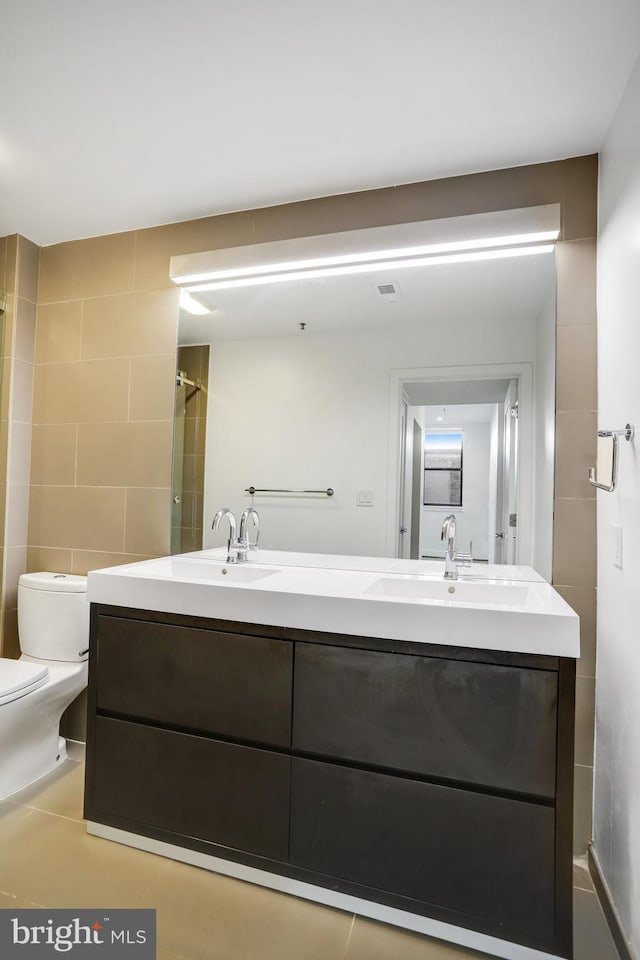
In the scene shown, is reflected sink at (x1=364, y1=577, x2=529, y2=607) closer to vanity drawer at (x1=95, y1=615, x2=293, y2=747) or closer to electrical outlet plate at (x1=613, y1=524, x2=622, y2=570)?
electrical outlet plate at (x1=613, y1=524, x2=622, y2=570)

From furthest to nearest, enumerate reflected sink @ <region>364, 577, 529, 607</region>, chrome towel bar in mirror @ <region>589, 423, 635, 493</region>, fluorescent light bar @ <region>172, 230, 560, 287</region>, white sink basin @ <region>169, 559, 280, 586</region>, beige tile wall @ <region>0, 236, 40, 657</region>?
beige tile wall @ <region>0, 236, 40, 657</region> → white sink basin @ <region>169, 559, 280, 586</region> → fluorescent light bar @ <region>172, 230, 560, 287</region> → reflected sink @ <region>364, 577, 529, 607</region> → chrome towel bar in mirror @ <region>589, 423, 635, 493</region>

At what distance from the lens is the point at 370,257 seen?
6.48ft

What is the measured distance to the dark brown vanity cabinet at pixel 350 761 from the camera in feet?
4.12

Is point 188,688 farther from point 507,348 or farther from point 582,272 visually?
point 582,272

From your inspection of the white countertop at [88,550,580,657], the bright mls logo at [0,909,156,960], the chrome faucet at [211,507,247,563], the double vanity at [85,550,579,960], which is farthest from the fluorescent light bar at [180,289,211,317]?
the bright mls logo at [0,909,156,960]

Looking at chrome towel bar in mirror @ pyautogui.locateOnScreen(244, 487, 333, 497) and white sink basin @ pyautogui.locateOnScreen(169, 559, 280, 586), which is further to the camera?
chrome towel bar in mirror @ pyautogui.locateOnScreen(244, 487, 333, 497)

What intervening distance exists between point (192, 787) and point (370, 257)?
195 centimetres

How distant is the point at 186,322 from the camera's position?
7.38 ft

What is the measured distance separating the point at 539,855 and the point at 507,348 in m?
1.55

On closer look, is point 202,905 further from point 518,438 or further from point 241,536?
point 518,438

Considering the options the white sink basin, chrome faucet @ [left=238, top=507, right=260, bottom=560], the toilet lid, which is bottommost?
Result: the toilet lid

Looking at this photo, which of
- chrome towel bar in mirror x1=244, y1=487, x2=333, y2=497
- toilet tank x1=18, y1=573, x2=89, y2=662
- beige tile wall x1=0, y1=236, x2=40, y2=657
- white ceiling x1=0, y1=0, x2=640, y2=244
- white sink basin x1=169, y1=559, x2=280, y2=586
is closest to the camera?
white ceiling x1=0, y1=0, x2=640, y2=244

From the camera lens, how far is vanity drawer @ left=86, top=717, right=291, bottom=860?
1472mm

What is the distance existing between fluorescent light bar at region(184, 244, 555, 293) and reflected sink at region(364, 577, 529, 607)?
1181 millimetres
